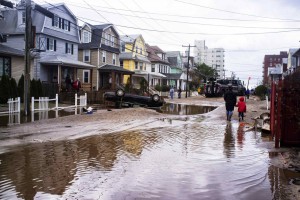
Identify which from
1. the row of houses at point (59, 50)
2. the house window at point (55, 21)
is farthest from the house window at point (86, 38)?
the house window at point (55, 21)

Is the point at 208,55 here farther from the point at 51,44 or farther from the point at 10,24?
the point at 10,24

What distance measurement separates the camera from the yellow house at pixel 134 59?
56719 millimetres

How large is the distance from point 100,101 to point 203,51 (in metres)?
153

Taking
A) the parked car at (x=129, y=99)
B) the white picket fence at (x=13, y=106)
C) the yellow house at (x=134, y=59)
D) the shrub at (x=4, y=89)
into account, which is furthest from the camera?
the yellow house at (x=134, y=59)

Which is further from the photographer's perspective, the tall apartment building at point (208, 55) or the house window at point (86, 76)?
the tall apartment building at point (208, 55)

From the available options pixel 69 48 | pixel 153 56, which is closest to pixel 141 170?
pixel 69 48

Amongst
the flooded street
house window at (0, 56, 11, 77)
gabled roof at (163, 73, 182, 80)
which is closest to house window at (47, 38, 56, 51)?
house window at (0, 56, 11, 77)

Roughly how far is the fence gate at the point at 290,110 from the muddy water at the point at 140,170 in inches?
31.4

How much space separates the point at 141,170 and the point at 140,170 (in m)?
→ 0.02

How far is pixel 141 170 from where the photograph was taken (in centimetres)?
710

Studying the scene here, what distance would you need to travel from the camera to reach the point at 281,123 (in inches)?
368

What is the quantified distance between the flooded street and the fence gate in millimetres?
775

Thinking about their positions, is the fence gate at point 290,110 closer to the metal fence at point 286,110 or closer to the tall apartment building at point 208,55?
the metal fence at point 286,110

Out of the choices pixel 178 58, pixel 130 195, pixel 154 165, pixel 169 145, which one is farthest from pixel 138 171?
pixel 178 58
